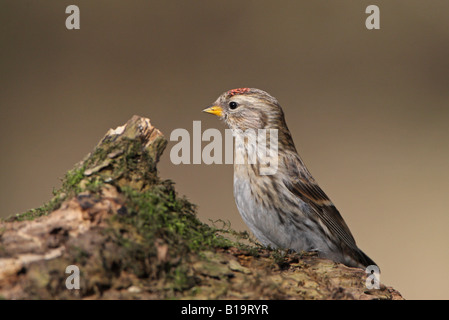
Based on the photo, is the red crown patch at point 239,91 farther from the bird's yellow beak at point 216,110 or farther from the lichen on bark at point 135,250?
the lichen on bark at point 135,250

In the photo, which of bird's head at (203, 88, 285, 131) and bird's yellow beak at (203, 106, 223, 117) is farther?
bird's yellow beak at (203, 106, 223, 117)

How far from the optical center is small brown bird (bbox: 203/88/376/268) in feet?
8.61

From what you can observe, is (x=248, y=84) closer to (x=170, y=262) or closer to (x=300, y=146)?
(x=300, y=146)

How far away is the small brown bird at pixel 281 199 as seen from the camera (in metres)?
2.62

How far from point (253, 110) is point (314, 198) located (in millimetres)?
674

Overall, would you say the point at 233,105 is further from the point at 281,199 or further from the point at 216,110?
the point at 281,199

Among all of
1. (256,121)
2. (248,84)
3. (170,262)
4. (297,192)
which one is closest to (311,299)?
(170,262)

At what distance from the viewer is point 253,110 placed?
3.06 m

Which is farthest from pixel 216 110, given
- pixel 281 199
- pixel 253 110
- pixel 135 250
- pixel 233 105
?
pixel 135 250

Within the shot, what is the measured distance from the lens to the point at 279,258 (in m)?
1.88

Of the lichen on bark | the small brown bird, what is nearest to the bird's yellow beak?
the small brown bird

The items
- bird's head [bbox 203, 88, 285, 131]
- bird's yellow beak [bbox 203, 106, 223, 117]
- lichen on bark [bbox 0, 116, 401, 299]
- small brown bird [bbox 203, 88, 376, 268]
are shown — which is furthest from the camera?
bird's yellow beak [bbox 203, 106, 223, 117]

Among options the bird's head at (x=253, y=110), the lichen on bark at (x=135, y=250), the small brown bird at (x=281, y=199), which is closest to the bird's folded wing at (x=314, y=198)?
the small brown bird at (x=281, y=199)

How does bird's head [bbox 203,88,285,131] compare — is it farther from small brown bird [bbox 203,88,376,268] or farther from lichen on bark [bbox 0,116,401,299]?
lichen on bark [bbox 0,116,401,299]
